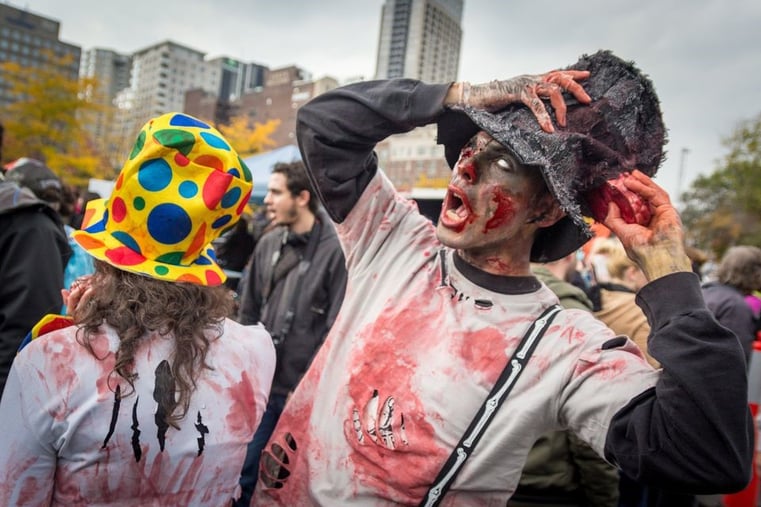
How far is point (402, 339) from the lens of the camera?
5.09 ft

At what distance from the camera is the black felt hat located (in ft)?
4.63

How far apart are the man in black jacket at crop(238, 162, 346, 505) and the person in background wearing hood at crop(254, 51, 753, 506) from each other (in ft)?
5.79

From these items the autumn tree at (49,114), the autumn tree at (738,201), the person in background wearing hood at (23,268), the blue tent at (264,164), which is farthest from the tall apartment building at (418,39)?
the person in background wearing hood at (23,268)

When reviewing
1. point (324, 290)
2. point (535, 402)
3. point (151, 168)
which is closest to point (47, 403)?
point (151, 168)

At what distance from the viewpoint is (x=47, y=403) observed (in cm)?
122

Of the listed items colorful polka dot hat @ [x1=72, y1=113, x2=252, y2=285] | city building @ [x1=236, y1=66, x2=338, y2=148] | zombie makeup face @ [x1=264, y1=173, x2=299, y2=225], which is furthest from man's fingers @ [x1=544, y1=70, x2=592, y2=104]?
city building @ [x1=236, y1=66, x2=338, y2=148]

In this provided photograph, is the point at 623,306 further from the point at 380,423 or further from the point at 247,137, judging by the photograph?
the point at 247,137

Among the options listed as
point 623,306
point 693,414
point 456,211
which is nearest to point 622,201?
point 456,211

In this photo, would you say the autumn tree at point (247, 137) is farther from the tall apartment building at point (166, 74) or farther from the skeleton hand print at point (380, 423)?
the tall apartment building at point (166, 74)

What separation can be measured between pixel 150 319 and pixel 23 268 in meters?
1.26

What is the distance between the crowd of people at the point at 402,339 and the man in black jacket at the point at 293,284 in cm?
177

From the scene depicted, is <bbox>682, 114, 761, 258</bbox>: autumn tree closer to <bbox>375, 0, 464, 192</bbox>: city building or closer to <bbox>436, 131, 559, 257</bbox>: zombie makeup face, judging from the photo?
<bbox>436, 131, 559, 257</bbox>: zombie makeup face

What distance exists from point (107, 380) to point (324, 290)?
7.66 feet

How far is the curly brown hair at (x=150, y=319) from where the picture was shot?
51.8 inches
